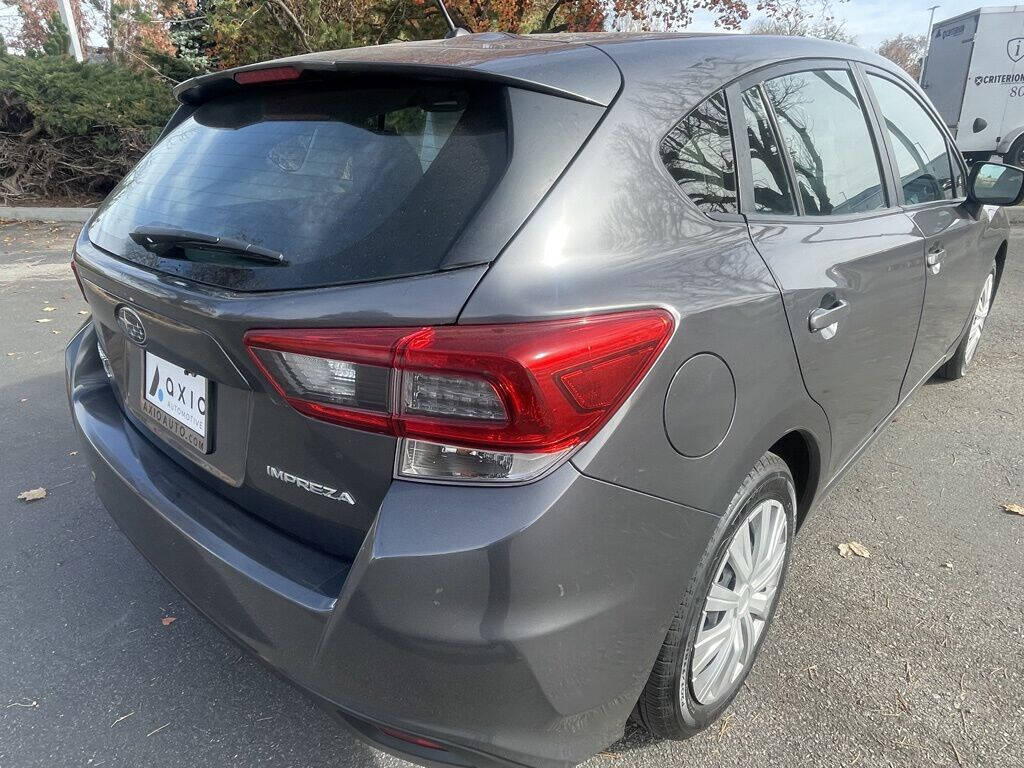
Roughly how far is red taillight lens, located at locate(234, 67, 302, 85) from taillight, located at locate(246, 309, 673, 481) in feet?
2.53

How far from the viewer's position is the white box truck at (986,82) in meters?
12.3

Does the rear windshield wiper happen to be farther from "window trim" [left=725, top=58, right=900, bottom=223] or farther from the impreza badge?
"window trim" [left=725, top=58, right=900, bottom=223]

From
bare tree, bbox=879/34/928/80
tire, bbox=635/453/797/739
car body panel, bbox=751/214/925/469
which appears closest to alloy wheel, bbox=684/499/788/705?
tire, bbox=635/453/797/739

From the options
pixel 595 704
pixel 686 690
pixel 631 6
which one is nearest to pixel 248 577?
pixel 595 704

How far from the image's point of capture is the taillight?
1300mm

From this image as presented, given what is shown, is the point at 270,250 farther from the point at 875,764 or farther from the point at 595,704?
the point at 875,764

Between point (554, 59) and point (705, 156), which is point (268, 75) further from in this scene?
point (705, 156)

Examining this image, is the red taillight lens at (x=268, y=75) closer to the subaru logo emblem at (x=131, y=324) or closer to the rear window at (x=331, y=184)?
the rear window at (x=331, y=184)

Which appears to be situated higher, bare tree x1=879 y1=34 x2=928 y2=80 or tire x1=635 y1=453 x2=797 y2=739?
bare tree x1=879 y1=34 x2=928 y2=80

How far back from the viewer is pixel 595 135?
1.51 meters

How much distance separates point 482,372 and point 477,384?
26mm

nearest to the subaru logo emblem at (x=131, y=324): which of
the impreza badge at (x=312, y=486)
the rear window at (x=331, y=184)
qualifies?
the rear window at (x=331, y=184)

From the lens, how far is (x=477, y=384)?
1309 mm

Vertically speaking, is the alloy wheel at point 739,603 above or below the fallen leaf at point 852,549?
→ above
